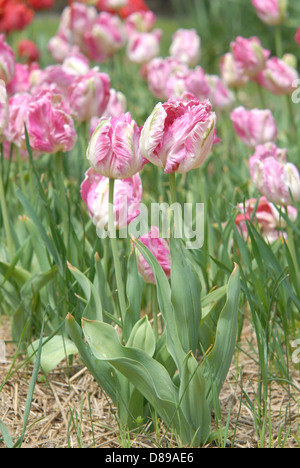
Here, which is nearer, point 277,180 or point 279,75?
point 277,180

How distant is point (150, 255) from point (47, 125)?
485 mm

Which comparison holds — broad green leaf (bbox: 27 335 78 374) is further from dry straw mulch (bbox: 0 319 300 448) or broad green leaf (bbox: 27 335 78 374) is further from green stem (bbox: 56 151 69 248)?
green stem (bbox: 56 151 69 248)

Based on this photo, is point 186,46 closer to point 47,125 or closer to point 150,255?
point 47,125

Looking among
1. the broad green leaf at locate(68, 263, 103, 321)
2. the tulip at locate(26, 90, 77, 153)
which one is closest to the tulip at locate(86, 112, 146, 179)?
the broad green leaf at locate(68, 263, 103, 321)

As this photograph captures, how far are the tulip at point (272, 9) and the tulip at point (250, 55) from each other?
1.05 ft

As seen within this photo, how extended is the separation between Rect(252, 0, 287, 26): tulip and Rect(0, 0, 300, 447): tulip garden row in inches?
14.4

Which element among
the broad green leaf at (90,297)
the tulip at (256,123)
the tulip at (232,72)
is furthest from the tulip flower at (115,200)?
the tulip at (232,72)

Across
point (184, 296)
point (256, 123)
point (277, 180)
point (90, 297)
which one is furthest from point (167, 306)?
point (256, 123)

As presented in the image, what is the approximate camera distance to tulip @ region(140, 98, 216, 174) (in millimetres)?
1042

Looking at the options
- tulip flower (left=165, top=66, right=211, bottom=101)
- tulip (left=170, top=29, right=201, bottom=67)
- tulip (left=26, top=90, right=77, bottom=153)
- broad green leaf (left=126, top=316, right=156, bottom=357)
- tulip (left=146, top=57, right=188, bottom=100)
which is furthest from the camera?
tulip (left=170, top=29, right=201, bottom=67)

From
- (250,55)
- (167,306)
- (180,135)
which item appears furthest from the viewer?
(250,55)

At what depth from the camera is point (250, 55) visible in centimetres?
232

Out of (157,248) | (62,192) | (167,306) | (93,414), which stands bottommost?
(93,414)
